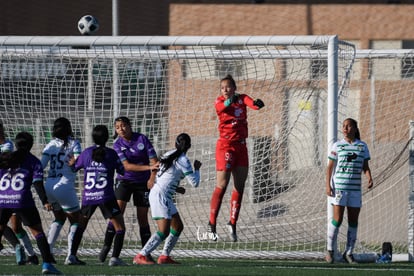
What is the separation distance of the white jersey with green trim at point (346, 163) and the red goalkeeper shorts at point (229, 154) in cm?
108

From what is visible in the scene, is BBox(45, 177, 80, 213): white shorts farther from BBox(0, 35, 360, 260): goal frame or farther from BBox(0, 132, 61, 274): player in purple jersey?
BBox(0, 35, 360, 260): goal frame

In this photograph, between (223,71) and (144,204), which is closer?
(144,204)

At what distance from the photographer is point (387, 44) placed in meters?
30.5

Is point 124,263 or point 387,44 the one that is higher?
point 387,44

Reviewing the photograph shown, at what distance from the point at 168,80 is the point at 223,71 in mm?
966

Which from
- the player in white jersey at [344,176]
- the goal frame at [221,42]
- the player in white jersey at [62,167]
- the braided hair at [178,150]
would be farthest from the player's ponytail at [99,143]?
the player in white jersey at [344,176]

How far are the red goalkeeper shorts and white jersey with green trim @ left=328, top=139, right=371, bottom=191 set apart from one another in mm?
1081

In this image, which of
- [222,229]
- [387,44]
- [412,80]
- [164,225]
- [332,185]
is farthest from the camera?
[387,44]

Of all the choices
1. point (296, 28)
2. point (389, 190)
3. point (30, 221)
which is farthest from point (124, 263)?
point (296, 28)

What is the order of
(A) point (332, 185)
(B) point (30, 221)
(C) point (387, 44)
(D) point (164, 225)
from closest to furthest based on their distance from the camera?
(B) point (30, 221), (D) point (164, 225), (A) point (332, 185), (C) point (387, 44)

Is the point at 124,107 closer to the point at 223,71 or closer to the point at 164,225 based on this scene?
the point at 223,71

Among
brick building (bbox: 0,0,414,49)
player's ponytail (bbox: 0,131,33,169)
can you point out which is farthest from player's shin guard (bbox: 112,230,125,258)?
brick building (bbox: 0,0,414,49)

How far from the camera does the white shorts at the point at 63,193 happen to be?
12609 mm

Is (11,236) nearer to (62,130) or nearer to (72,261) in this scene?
(72,261)
